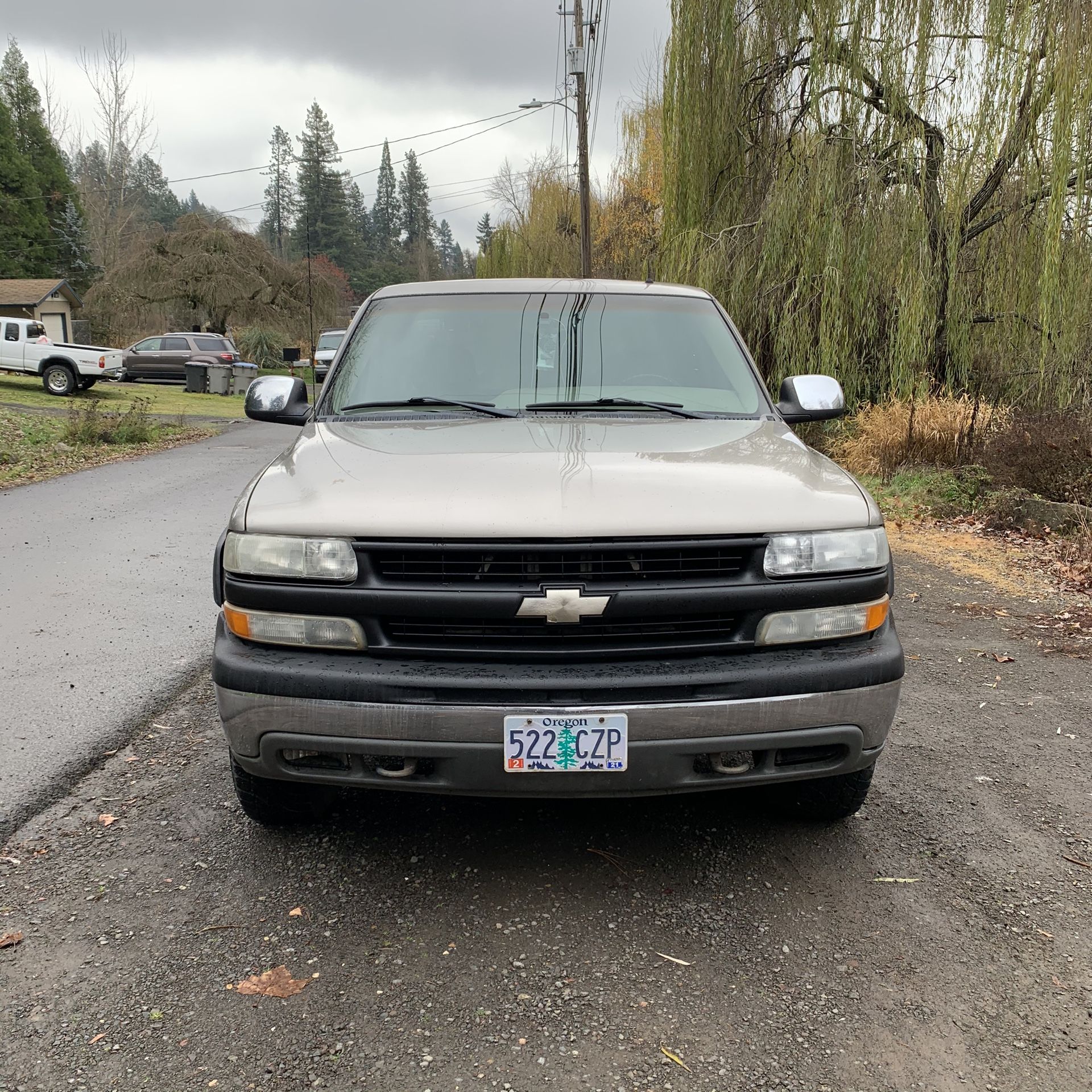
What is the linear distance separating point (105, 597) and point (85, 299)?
4439 centimetres

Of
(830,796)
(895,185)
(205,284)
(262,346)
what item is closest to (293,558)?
(830,796)

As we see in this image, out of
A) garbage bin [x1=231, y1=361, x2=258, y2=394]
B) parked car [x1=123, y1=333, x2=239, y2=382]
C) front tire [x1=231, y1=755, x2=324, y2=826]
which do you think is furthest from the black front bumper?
parked car [x1=123, y1=333, x2=239, y2=382]

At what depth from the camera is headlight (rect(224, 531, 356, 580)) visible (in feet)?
8.34

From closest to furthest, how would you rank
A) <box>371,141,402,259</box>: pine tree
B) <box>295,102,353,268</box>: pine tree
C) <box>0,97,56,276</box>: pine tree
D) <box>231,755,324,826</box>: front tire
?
<box>231,755,324,826</box>: front tire
<box>0,97,56,276</box>: pine tree
<box>295,102,353,268</box>: pine tree
<box>371,141,402,259</box>: pine tree

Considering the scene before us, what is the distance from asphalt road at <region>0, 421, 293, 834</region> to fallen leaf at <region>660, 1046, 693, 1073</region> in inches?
90.4

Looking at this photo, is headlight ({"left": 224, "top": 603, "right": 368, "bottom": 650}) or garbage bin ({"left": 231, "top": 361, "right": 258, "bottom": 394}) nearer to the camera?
headlight ({"left": 224, "top": 603, "right": 368, "bottom": 650})

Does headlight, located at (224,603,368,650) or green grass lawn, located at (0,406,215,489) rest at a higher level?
headlight, located at (224,603,368,650)

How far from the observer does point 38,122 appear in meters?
53.8

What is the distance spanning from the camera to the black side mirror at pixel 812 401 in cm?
400

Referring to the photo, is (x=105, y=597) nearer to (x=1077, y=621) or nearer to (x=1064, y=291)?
(x=1077, y=621)

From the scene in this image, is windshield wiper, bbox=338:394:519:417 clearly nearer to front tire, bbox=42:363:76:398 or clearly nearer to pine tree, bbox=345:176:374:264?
front tire, bbox=42:363:76:398

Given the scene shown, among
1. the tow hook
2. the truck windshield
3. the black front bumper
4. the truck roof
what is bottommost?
the tow hook

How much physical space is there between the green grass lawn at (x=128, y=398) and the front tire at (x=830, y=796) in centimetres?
1814

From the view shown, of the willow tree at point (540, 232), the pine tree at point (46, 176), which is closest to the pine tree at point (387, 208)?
the pine tree at point (46, 176)
